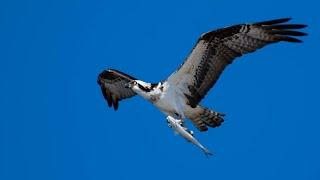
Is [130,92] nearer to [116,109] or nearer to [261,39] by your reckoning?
[116,109]

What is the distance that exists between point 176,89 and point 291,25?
7.50 feet

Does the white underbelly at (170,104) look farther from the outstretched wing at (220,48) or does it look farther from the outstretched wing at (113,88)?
the outstretched wing at (113,88)

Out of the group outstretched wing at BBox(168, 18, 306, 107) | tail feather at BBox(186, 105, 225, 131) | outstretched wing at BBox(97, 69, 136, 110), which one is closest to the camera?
outstretched wing at BBox(168, 18, 306, 107)

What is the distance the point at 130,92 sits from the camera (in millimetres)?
18047

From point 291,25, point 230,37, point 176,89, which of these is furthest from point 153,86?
point 291,25

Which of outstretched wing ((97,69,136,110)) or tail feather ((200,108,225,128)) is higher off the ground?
outstretched wing ((97,69,136,110))

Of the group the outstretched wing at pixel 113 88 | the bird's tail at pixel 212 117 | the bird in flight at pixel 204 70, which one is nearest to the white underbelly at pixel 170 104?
the bird in flight at pixel 204 70

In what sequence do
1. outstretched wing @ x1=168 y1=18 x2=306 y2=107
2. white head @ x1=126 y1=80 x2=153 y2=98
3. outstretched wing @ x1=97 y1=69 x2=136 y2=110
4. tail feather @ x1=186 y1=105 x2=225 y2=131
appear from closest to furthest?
outstretched wing @ x1=168 y1=18 x2=306 y2=107, white head @ x1=126 y1=80 x2=153 y2=98, tail feather @ x1=186 y1=105 x2=225 y2=131, outstretched wing @ x1=97 y1=69 x2=136 y2=110

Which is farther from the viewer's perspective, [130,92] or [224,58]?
[130,92]

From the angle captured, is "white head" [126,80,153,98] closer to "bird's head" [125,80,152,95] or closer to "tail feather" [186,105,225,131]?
"bird's head" [125,80,152,95]

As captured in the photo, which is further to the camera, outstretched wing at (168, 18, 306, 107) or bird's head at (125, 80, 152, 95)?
bird's head at (125, 80, 152, 95)

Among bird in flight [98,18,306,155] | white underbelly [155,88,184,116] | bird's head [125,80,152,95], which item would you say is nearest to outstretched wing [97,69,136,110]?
bird in flight [98,18,306,155]

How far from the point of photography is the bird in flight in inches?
599

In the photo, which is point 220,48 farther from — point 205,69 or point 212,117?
point 212,117
